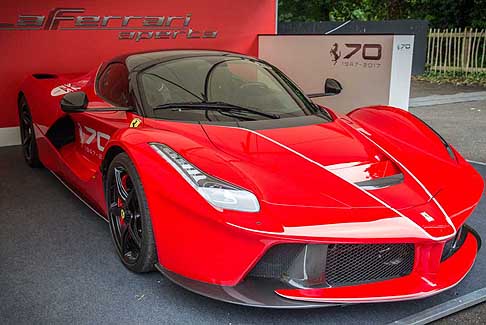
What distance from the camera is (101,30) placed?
6188 mm

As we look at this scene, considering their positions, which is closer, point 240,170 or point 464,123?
point 240,170

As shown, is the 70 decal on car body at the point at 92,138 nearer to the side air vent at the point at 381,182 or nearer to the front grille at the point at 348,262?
the front grille at the point at 348,262

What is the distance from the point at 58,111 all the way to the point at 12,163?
1.46m

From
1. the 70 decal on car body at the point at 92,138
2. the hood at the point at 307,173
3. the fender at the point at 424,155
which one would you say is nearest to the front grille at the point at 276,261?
the hood at the point at 307,173

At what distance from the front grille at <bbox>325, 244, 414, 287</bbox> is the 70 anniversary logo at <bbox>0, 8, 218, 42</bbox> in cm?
492

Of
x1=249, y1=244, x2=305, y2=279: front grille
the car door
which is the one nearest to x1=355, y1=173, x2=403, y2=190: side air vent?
x1=249, y1=244, x2=305, y2=279: front grille

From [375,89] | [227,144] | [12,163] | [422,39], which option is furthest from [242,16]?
[422,39]

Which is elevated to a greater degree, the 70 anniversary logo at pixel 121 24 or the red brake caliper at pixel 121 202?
the 70 anniversary logo at pixel 121 24

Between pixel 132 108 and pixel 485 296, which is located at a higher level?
pixel 132 108

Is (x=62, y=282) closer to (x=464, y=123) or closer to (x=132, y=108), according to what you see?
(x=132, y=108)

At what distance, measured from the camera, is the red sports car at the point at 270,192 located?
6.53ft

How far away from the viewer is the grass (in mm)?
11773

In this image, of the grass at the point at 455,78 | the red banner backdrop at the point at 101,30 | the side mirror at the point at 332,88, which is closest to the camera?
the side mirror at the point at 332,88

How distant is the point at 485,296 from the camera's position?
238 cm
